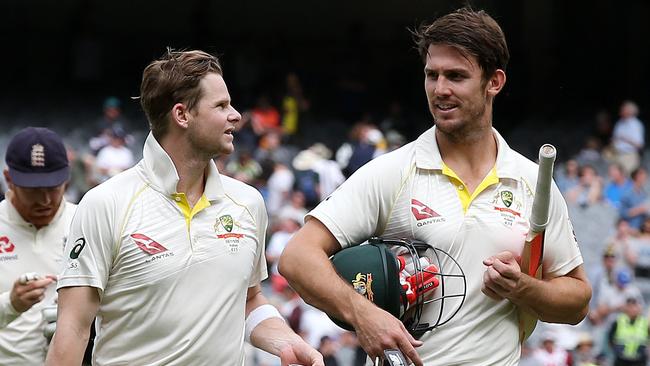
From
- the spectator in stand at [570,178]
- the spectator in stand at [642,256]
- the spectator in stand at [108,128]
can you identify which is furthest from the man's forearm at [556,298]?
the spectator in stand at [570,178]

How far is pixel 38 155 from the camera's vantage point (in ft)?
21.1

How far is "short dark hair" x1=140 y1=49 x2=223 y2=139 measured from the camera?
514 centimetres

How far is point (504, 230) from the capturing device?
16.6 ft

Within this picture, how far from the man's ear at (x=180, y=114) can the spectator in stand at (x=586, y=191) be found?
1500 centimetres

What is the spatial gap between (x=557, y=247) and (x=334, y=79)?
21.8 meters

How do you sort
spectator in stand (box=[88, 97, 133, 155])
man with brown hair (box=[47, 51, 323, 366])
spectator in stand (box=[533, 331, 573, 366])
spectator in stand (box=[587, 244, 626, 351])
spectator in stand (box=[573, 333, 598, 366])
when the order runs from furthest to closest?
spectator in stand (box=[88, 97, 133, 155])
spectator in stand (box=[587, 244, 626, 351])
spectator in stand (box=[573, 333, 598, 366])
spectator in stand (box=[533, 331, 573, 366])
man with brown hair (box=[47, 51, 323, 366])

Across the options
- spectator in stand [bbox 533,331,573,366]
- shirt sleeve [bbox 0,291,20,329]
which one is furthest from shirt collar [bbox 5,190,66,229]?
spectator in stand [bbox 533,331,573,366]

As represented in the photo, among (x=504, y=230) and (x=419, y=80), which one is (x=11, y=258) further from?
(x=419, y=80)

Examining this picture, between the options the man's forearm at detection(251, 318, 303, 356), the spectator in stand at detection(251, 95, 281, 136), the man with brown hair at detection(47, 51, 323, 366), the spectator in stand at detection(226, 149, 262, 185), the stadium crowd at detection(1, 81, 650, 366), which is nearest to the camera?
the man with brown hair at detection(47, 51, 323, 366)

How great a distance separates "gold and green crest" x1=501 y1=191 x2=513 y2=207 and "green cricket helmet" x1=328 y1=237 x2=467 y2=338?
0.32 metres

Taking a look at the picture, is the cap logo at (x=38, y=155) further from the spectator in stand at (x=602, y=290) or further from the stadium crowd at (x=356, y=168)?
the spectator in stand at (x=602, y=290)

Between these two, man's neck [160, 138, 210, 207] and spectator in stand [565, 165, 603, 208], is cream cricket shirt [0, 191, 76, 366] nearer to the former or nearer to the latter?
man's neck [160, 138, 210, 207]

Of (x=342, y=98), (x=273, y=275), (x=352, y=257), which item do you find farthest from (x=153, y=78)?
(x=342, y=98)

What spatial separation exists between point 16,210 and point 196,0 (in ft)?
68.4
